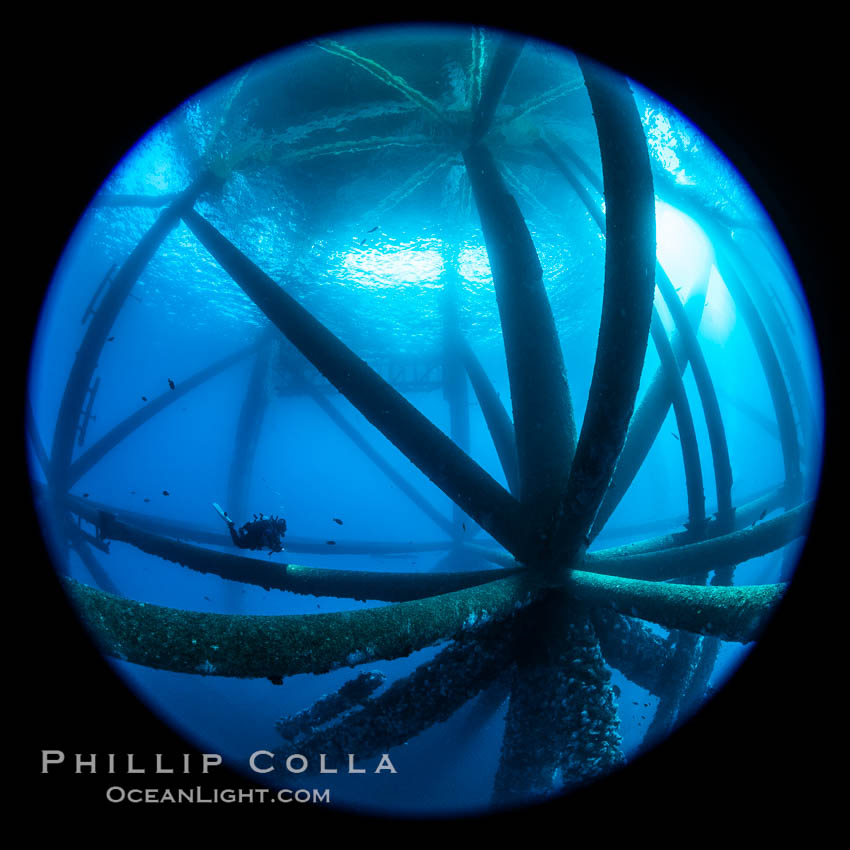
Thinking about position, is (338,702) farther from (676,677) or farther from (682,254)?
(682,254)

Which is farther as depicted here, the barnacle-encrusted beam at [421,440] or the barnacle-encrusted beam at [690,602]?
the barnacle-encrusted beam at [421,440]

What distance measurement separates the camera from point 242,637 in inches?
59.4

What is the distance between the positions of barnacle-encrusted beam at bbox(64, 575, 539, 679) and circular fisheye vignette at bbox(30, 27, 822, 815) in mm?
10

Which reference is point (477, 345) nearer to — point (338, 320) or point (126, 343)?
point (338, 320)

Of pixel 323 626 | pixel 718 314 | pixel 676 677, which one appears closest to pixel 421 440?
pixel 323 626

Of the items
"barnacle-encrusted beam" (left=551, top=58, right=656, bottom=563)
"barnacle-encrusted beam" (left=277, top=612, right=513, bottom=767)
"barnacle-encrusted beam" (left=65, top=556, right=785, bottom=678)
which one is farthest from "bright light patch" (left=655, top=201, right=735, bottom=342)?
"barnacle-encrusted beam" (left=277, top=612, right=513, bottom=767)

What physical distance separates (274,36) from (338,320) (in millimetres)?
14073

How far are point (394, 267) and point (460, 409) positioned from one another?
5.16 meters

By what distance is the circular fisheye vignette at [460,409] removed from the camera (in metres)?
2.03

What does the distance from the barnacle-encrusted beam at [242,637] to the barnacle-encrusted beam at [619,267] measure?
1.28 meters

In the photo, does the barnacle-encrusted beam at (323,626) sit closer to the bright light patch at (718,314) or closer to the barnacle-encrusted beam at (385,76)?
the barnacle-encrusted beam at (385,76)

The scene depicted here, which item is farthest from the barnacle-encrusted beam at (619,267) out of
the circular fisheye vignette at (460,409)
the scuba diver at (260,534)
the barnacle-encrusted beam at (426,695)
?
the scuba diver at (260,534)

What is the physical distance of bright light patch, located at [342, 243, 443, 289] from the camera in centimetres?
1202

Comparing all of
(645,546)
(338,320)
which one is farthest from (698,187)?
(338,320)
